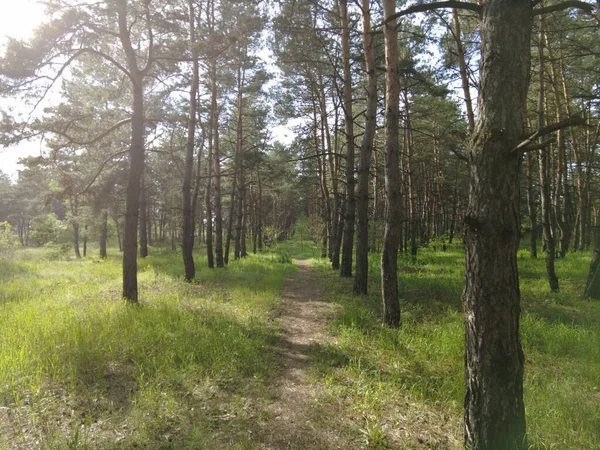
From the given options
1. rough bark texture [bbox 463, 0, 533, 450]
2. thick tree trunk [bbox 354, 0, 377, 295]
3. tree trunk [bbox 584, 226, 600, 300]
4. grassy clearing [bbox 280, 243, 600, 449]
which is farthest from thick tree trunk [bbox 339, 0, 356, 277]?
rough bark texture [bbox 463, 0, 533, 450]

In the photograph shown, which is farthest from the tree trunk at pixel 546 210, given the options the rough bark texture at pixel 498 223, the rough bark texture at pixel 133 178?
the rough bark texture at pixel 133 178

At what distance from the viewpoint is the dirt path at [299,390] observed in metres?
3.05

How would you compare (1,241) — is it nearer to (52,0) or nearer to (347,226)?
(52,0)

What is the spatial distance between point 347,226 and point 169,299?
6416 millimetres

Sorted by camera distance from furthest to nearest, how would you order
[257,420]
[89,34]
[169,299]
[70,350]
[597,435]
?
1. [169,299]
2. [89,34]
3. [70,350]
4. [257,420]
5. [597,435]

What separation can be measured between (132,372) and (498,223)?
186 inches

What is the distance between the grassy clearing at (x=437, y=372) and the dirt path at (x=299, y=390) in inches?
10.1

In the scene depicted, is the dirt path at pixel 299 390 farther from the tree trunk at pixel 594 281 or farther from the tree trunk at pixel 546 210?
the tree trunk at pixel 594 281

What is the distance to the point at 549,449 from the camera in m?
2.78

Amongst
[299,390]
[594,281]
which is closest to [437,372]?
[299,390]

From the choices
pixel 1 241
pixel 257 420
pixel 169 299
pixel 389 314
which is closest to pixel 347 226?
pixel 389 314

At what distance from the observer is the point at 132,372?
412 cm

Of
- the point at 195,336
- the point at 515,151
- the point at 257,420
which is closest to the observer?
the point at 515,151

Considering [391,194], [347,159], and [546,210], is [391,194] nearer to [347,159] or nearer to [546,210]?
[347,159]
